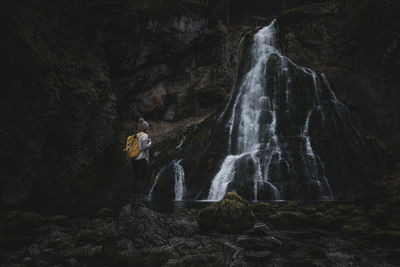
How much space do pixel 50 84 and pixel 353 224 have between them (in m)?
15.3

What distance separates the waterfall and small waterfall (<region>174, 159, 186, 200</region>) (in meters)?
2.35

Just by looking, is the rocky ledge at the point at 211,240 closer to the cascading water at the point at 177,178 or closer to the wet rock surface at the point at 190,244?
the wet rock surface at the point at 190,244

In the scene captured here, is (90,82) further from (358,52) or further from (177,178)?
(358,52)

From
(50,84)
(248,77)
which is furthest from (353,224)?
(248,77)

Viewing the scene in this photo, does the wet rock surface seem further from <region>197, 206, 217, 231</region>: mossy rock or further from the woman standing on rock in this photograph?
the woman standing on rock

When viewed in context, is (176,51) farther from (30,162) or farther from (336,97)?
(30,162)

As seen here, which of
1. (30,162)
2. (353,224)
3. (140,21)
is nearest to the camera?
(353,224)

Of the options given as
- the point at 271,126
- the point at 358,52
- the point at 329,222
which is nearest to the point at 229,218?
the point at 329,222

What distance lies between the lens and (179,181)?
60.8 ft

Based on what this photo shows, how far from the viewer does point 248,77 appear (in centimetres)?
2534

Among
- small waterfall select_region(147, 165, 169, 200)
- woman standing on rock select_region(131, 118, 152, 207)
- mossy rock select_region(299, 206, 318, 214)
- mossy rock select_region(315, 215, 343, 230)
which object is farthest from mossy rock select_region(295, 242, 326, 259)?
small waterfall select_region(147, 165, 169, 200)

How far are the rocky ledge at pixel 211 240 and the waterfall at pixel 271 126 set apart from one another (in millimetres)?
6535

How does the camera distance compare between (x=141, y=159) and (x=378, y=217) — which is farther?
(x=378, y=217)

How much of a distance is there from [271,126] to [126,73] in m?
15.9
